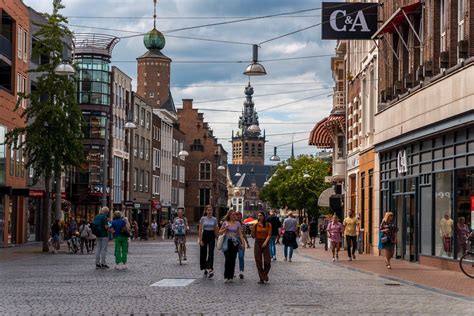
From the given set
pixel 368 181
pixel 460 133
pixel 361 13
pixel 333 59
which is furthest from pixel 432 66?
pixel 333 59

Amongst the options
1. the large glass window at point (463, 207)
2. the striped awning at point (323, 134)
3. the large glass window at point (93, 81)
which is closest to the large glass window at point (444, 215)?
the large glass window at point (463, 207)

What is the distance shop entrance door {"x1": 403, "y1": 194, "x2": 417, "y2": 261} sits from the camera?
33938 millimetres

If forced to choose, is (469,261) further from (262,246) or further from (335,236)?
(335,236)

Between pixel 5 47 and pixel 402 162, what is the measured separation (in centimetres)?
2516

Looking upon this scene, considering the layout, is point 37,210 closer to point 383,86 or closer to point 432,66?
point 383,86

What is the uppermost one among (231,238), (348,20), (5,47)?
(5,47)

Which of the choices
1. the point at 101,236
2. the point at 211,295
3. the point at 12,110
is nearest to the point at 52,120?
the point at 12,110

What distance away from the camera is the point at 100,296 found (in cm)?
1814

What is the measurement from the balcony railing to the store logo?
77.7 ft

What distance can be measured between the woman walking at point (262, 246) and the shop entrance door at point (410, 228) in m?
10.7

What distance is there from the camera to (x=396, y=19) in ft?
110

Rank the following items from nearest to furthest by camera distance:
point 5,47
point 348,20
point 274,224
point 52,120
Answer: point 274,224, point 348,20, point 52,120, point 5,47

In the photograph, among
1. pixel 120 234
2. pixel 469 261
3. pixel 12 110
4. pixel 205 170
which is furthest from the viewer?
pixel 205 170

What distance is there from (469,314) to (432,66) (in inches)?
618
